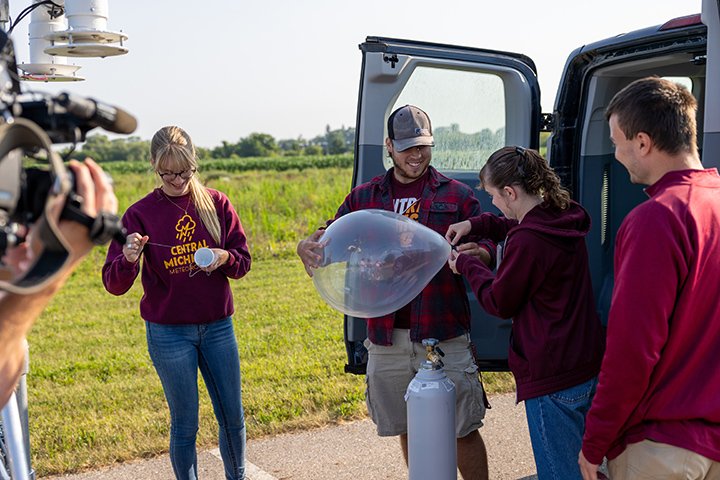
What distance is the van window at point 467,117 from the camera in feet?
13.3

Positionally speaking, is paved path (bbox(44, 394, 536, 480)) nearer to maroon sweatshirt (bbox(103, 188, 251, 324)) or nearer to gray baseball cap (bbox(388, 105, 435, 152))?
maroon sweatshirt (bbox(103, 188, 251, 324))

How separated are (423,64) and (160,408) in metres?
2.95

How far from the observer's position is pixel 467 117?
4.21 meters

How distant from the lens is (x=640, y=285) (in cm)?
220

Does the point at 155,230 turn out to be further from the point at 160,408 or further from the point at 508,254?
the point at 160,408

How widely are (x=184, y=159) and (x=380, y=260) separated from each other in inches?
41.1

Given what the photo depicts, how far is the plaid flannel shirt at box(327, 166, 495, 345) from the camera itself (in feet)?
11.4

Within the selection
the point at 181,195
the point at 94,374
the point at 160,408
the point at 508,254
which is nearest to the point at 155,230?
the point at 181,195

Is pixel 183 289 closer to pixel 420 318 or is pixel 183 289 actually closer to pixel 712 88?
pixel 420 318

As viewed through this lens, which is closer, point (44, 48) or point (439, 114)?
point (44, 48)

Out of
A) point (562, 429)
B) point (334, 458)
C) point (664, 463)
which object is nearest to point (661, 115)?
point (664, 463)

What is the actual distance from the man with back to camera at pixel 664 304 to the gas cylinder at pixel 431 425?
0.83 metres

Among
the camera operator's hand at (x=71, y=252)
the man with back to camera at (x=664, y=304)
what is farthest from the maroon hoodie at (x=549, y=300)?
the camera operator's hand at (x=71, y=252)

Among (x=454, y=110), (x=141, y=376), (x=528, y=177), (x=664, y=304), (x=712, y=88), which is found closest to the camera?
(x=664, y=304)
